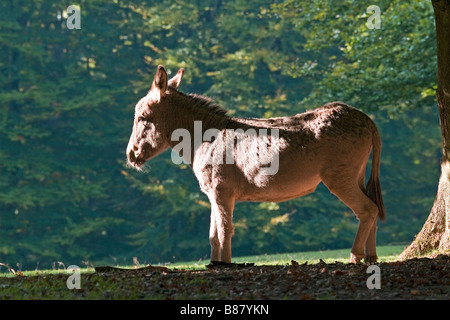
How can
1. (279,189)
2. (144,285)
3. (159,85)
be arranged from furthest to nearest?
(159,85)
(279,189)
(144,285)

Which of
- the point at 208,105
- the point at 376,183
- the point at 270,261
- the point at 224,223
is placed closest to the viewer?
the point at 224,223

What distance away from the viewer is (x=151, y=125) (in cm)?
977

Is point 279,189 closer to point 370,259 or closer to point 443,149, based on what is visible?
point 370,259

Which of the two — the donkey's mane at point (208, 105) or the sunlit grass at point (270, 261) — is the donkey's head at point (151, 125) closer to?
the donkey's mane at point (208, 105)

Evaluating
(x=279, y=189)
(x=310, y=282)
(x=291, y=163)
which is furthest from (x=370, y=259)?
(x=310, y=282)

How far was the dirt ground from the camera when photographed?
22.4ft

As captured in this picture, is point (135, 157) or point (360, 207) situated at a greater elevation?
point (135, 157)

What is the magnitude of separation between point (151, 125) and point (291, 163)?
204 centimetres

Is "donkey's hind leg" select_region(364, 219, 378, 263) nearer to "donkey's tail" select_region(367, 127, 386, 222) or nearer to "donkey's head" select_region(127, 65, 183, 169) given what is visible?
"donkey's tail" select_region(367, 127, 386, 222)

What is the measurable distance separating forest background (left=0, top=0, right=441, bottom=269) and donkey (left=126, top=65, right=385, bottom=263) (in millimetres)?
21294

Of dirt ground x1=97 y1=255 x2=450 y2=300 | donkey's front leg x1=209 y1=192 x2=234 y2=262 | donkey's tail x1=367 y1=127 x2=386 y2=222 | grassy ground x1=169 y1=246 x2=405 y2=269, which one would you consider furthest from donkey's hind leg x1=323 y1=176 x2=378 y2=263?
grassy ground x1=169 y1=246 x2=405 y2=269

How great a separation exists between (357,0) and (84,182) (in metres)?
16.3

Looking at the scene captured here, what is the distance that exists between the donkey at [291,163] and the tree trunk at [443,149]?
42.1 inches
